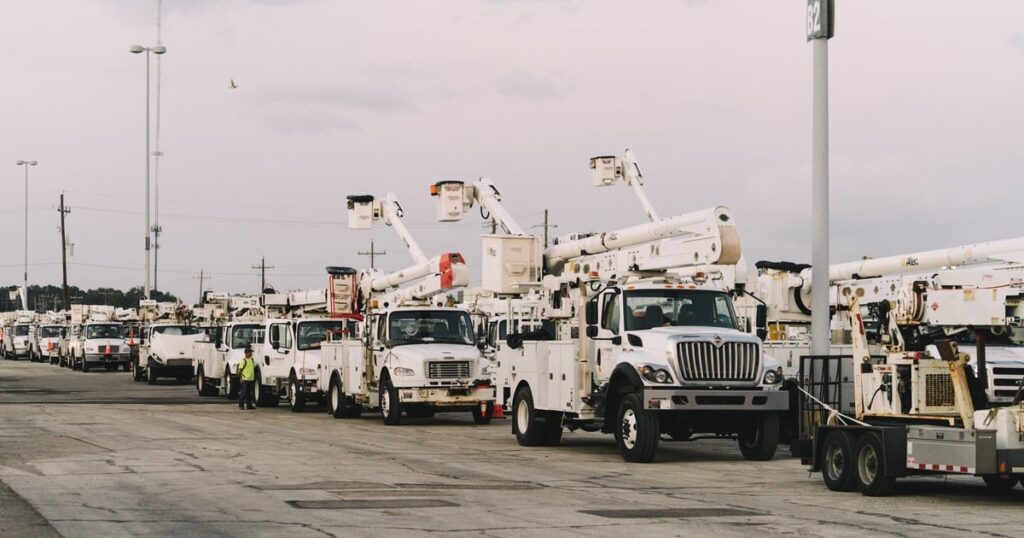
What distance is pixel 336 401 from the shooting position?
32062 mm

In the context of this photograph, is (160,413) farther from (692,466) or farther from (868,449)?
(868,449)

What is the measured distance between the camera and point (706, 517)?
1351cm

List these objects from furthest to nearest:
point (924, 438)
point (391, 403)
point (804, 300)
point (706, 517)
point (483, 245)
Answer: point (804, 300) → point (391, 403) → point (483, 245) → point (924, 438) → point (706, 517)

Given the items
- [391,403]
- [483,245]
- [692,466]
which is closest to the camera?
[692,466]

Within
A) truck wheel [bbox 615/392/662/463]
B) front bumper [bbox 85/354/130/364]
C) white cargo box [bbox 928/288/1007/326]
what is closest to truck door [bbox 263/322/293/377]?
truck wheel [bbox 615/392/662/463]

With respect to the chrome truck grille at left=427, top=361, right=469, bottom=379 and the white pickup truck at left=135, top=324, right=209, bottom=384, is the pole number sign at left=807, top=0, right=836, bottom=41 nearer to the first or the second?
the chrome truck grille at left=427, top=361, right=469, bottom=379

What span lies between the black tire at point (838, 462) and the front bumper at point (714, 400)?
3.43 m

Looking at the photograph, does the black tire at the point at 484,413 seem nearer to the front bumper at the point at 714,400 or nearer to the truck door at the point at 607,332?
the truck door at the point at 607,332

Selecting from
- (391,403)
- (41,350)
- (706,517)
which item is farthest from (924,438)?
(41,350)

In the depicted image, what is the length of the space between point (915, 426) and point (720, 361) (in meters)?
5.53

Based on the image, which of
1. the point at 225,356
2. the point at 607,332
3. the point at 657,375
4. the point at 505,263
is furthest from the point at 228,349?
the point at 657,375

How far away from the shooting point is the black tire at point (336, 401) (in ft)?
104

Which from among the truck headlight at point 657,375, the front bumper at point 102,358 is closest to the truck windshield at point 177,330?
the front bumper at point 102,358

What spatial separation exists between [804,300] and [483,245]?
8.58m
